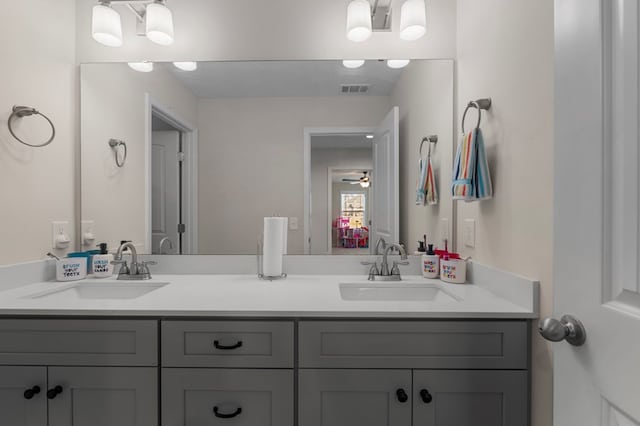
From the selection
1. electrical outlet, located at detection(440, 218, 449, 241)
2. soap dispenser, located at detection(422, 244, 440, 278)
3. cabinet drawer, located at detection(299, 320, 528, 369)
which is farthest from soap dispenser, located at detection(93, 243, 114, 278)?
electrical outlet, located at detection(440, 218, 449, 241)

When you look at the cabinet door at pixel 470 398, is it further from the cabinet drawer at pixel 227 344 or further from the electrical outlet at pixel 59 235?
the electrical outlet at pixel 59 235

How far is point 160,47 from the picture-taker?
5.60 feet

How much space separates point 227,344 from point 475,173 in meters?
1.10

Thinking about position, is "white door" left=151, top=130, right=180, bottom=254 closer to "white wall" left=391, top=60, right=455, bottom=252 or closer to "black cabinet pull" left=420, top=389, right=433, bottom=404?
"white wall" left=391, top=60, right=455, bottom=252

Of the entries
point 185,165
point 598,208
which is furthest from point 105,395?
point 598,208

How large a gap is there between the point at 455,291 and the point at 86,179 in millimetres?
1872

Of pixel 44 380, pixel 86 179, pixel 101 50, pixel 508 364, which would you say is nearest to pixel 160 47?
pixel 101 50

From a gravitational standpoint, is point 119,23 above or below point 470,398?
above

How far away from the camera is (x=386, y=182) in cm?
171

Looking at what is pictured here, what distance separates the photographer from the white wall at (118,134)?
1.70 metres

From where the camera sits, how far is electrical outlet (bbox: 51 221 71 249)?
156 centimetres

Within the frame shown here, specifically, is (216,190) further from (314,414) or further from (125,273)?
(314,414)

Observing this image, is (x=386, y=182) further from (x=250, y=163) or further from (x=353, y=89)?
(x=250, y=163)

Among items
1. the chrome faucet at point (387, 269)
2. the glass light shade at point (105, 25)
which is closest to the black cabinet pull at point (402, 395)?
the chrome faucet at point (387, 269)
